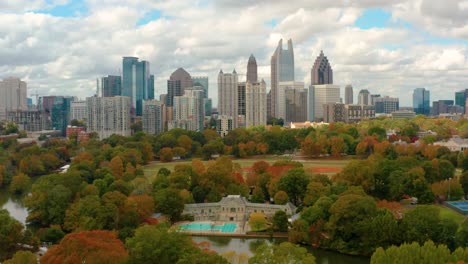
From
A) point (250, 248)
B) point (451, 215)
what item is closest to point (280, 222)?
point (250, 248)

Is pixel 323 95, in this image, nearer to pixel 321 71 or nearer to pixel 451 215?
pixel 321 71

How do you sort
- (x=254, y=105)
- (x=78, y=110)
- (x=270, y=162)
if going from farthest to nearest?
(x=78, y=110), (x=254, y=105), (x=270, y=162)

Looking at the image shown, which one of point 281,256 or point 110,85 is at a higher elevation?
point 110,85

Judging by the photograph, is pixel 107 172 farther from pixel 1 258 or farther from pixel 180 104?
pixel 180 104

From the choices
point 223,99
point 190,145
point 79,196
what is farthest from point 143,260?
point 223,99

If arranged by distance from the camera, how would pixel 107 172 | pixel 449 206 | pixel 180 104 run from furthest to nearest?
pixel 180 104 → pixel 107 172 → pixel 449 206

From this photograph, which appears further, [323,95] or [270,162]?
[323,95]

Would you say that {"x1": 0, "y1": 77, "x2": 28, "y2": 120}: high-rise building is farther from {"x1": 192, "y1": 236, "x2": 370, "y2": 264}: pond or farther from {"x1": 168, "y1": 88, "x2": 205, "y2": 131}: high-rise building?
{"x1": 192, "y1": 236, "x2": 370, "y2": 264}: pond
